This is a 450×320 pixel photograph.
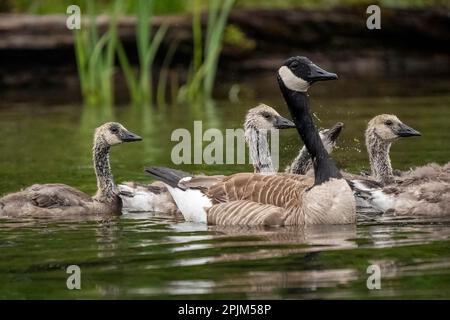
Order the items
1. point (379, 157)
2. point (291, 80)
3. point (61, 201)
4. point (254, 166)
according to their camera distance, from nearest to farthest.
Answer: point (291, 80)
point (61, 201)
point (254, 166)
point (379, 157)

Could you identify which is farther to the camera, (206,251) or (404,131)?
(404,131)

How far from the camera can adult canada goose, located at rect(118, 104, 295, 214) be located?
45.2 ft

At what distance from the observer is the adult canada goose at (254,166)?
13.8 metres

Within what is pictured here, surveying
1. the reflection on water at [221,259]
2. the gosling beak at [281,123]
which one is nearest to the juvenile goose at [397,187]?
the reflection on water at [221,259]

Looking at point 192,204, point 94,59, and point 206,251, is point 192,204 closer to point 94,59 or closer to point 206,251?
point 206,251

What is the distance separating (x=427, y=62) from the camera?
29281 millimetres

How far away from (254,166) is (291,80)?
2.19 m

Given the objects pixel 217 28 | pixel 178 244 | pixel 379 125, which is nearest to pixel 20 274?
pixel 178 244

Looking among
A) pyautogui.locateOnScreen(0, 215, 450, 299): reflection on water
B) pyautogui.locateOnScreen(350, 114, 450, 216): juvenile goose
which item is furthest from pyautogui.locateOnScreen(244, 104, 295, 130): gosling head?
pyautogui.locateOnScreen(0, 215, 450, 299): reflection on water

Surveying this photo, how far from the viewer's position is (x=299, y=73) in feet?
40.5

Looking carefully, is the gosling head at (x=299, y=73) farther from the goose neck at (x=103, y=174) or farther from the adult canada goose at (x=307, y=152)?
the goose neck at (x=103, y=174)

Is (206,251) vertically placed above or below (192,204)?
below

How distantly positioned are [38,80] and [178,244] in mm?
17211

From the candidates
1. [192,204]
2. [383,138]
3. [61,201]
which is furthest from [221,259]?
[383,138]
